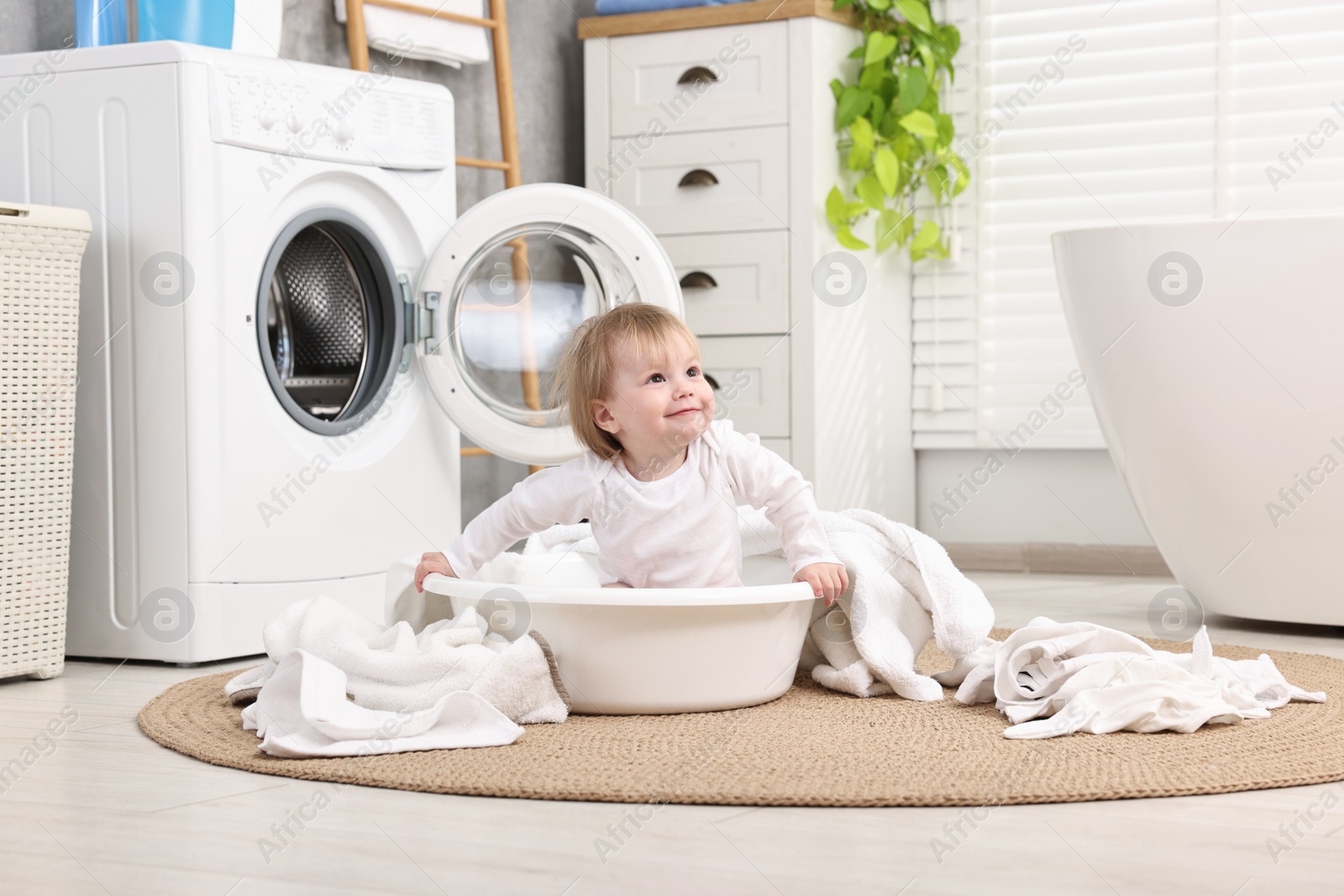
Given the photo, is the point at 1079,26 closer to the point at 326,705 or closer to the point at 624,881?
the point at 326,705

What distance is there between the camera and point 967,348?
3287 millimetres

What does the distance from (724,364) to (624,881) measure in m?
2.07

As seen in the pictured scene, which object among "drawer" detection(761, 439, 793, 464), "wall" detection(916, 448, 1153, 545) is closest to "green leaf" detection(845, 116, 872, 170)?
"drawer" detection(761, 439, 793, 464)

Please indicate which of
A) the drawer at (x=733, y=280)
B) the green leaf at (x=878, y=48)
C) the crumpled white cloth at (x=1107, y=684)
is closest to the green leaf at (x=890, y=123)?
the green leaf at (x=878, y=48)

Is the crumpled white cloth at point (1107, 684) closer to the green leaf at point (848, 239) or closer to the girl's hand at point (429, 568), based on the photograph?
the girl's hand at point (429, 568)

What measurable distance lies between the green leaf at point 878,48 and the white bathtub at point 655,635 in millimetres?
1747

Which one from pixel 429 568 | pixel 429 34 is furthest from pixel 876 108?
pixel 429 568

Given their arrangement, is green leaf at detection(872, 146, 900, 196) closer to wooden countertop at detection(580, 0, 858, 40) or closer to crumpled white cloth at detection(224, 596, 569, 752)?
wooden countertop at detection(580, 0, 858, 40)

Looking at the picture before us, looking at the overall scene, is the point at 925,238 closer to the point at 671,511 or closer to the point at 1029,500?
the point at 1029,500

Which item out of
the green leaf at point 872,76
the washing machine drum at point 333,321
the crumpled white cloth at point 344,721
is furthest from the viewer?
the green leaf at point 872,76

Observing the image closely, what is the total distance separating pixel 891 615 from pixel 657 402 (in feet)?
1.27

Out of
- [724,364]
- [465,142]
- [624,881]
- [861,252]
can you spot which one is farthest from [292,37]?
[624,881]

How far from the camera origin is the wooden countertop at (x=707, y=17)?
291 centimetres

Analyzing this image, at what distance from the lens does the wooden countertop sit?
9.54 ft
